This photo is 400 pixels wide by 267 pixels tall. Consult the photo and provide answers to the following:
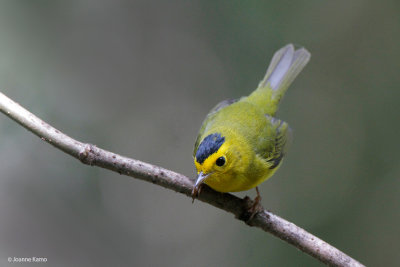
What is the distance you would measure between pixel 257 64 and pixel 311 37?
109 centimetres

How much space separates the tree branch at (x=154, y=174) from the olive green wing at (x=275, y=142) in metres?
0.91

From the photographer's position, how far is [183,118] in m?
6.37

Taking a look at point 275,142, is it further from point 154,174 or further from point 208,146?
point 154,174

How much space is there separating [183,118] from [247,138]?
7.54 ft

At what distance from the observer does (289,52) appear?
5.70 meters

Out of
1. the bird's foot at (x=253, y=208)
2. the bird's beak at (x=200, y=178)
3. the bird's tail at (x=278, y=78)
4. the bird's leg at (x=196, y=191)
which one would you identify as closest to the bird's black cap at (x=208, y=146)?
the bird's beak at (x=200, y=178)

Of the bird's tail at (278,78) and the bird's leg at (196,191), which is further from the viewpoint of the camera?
the bird's tail at (278,78)

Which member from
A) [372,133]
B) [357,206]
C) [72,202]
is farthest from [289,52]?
[72,202]

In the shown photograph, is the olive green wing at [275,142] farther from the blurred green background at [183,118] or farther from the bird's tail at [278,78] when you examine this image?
the blurred green background at [183,118]

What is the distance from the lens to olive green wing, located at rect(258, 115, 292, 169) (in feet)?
14.2

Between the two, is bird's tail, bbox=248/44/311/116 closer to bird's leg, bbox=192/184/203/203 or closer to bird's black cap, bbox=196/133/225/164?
bird's black cap, bbox=196/133/225/164

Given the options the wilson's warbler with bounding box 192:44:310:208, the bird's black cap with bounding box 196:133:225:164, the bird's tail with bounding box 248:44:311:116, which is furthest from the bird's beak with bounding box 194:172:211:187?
the bird's tail with bounding box 248:44:311:116

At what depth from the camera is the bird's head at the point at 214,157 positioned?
11.8 feet

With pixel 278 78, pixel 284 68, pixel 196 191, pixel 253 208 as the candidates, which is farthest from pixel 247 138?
pixel 284 68
